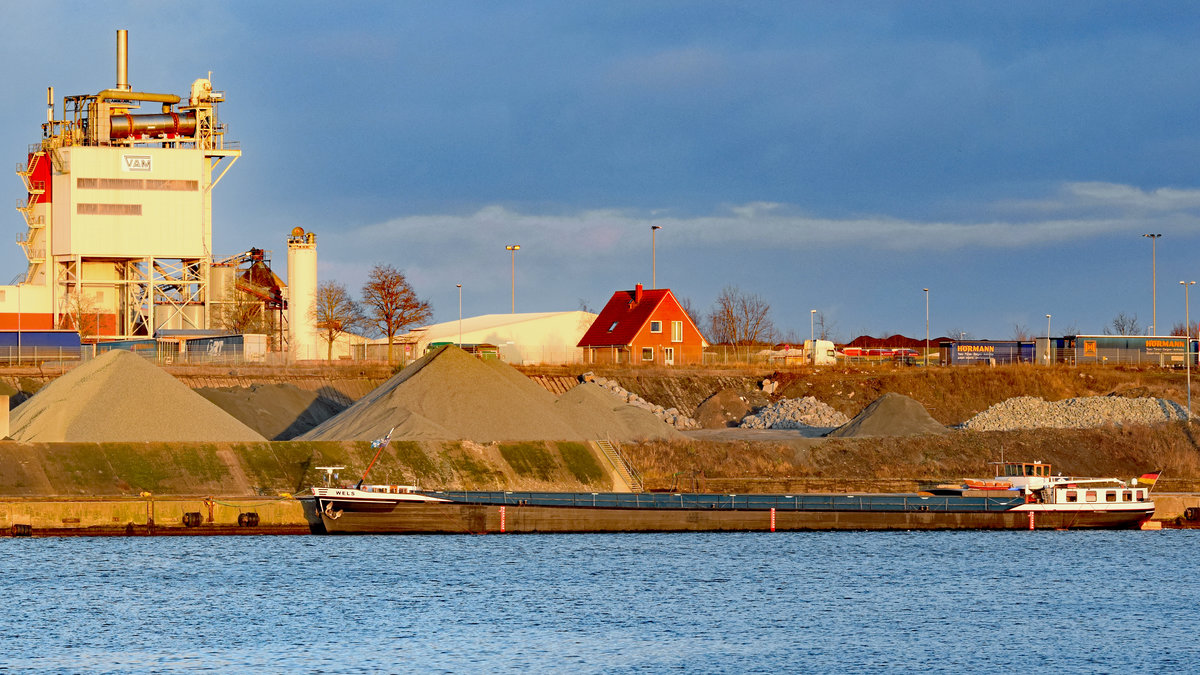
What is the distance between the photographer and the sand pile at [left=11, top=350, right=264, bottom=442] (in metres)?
67.8

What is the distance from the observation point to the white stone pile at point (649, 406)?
9806 centimetres

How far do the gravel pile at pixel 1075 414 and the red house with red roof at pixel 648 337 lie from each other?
32891mm

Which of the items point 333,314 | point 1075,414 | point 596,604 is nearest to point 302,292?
point 333,314

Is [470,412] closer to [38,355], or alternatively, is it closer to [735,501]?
[735,501]

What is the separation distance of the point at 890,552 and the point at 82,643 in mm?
35859

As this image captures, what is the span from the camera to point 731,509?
70.8 meters

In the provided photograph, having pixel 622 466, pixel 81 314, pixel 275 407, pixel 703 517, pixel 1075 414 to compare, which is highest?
pixel 81 314

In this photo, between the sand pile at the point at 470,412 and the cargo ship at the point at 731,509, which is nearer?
the cargo ship at the point at 731,509

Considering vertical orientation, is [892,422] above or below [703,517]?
above

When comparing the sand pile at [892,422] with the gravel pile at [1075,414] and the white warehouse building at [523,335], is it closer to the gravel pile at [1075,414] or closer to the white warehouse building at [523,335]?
the gravel pile at [1075,414]

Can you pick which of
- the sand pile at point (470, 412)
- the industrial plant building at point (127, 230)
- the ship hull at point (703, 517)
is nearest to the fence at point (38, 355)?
the industrial plant building at point (127, 230)

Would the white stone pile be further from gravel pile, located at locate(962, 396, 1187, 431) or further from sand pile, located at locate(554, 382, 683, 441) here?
gravel pile, located at locate(962, 396, 1187, 431)

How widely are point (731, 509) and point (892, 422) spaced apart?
19185 mm

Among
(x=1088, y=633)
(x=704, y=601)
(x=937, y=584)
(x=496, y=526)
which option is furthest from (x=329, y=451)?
(x=1088, y=633)
